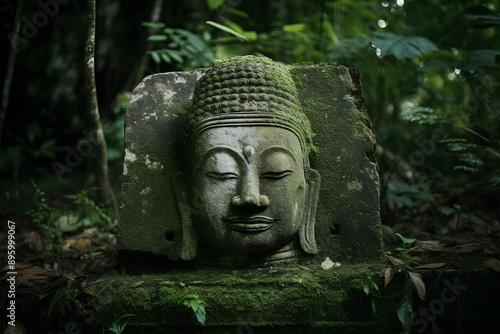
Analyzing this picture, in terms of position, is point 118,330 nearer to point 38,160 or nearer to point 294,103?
point 294,103

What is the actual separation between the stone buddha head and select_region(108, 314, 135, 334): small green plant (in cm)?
50

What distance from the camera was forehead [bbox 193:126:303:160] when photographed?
9.71 ft

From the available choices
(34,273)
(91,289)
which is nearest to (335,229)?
(91,289)

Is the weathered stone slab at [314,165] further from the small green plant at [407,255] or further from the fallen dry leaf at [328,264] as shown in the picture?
the small green plant at [407,255]

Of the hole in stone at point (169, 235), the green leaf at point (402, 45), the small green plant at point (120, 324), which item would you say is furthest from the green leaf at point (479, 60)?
the small green plant at point (120, 324)

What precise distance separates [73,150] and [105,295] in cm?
449

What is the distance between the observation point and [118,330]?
2752 millimetres

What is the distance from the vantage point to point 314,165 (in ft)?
10.9

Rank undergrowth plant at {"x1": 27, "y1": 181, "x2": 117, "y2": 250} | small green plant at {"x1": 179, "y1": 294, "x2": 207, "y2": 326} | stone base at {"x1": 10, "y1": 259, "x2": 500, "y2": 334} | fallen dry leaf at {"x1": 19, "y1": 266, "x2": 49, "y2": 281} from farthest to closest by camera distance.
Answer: undergrowth plant at {"x1": 27, "y1": 181, "x2": 117, "y2": 250}, fallen dry leaf at {"x1": 19, "y1": 266, "x2": 49, "y2": 281}, stone base at {"x1": 10, "y1": 259, "x2": 500, "y2": 334}, small green plant at {"x1": 179, "y1": 294, "x2": 207, "y2": 326}

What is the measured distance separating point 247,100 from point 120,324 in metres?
1.57

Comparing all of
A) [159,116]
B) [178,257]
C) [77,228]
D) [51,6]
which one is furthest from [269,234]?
[51,6]

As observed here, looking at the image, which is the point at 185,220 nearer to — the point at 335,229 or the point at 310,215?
the point at 310,215

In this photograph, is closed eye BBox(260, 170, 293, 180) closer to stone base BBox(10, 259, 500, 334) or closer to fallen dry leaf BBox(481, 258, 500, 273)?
stone base BBox(10, 259, 500, 334)

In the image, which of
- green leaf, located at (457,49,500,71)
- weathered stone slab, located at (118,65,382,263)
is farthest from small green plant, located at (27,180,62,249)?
green leaf, located at (457,49,500,71)
